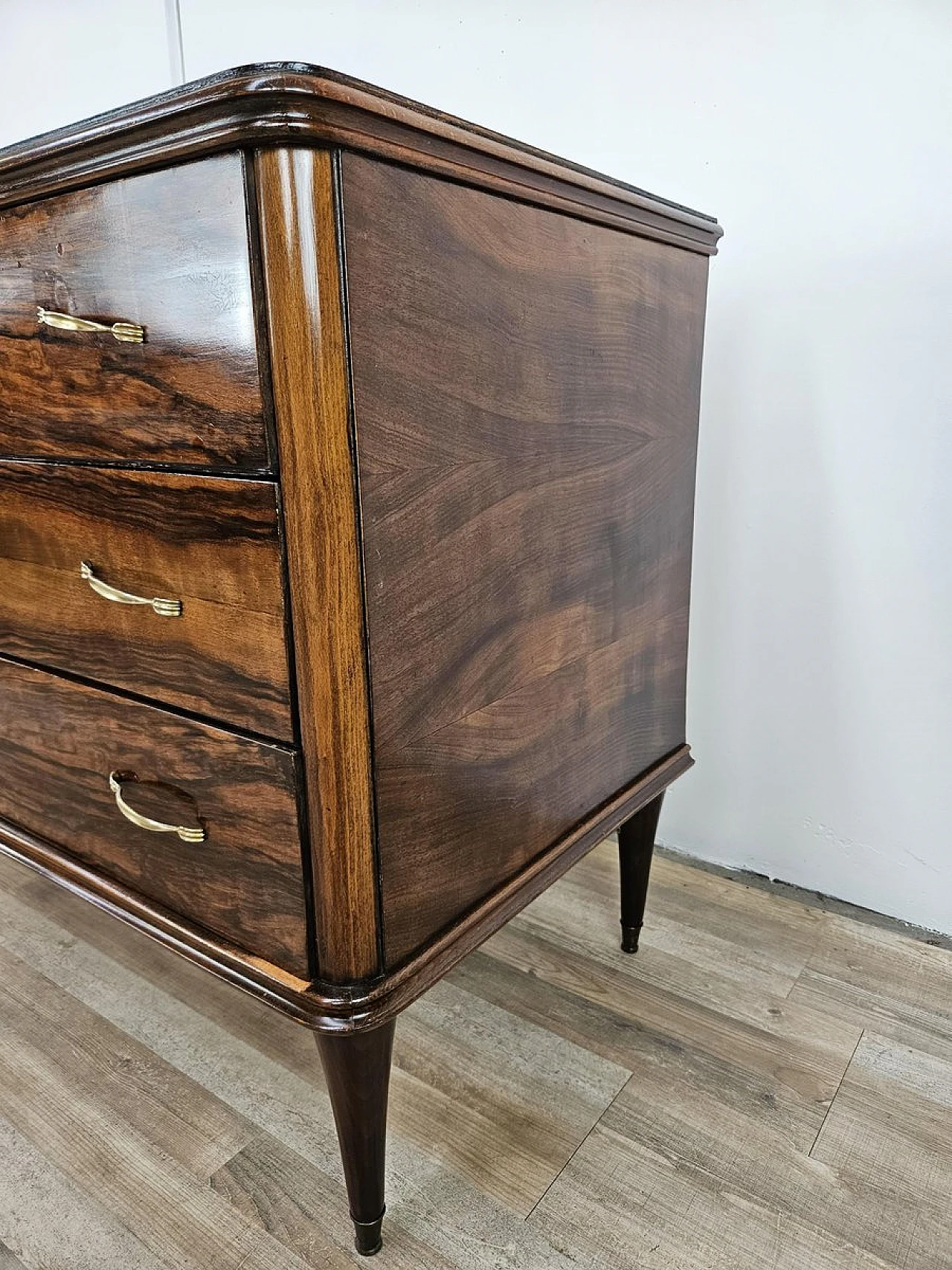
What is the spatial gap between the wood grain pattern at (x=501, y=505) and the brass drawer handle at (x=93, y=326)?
0.52 ft

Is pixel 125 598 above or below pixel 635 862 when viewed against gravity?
above

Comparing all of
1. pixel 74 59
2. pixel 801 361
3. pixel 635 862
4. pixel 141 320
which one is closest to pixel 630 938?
pixel 635 862

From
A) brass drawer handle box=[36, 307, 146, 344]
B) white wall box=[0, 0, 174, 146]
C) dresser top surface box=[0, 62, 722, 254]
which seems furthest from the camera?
white wall box=[0, 0, 174, 146]

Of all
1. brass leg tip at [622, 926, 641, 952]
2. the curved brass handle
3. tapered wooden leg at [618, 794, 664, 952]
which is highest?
the curved brass handle

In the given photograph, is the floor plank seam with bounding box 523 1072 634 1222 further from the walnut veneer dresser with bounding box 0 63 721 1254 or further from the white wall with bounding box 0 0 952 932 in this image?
the white wall with bounding box 0 0 952 932

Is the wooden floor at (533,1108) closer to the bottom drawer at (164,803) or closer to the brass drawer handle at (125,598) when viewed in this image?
the bottom drawer at (164,803)

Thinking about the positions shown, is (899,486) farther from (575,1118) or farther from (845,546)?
(575,1118)

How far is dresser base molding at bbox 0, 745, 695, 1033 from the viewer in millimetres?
614

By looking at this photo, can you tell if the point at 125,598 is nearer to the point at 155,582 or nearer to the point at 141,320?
the point at 155,582

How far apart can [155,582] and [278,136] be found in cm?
30

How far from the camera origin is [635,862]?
3.29ft

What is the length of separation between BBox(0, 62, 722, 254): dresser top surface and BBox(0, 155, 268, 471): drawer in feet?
0.05

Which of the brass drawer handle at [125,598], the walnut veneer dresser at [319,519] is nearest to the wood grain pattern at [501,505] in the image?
the walnut veneer dresser at [319,519]

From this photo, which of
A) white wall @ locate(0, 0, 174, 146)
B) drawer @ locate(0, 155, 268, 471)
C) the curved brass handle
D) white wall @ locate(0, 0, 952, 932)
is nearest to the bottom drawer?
the curved brass handle
